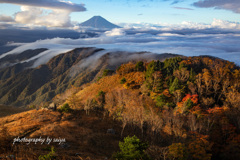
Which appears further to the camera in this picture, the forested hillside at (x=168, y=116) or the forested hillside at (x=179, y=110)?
the forested hillside at (x=179, y=110)

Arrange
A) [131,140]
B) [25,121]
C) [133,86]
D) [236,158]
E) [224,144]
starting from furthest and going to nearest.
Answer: [133,86], [25,121], [224,144], [236,158], [131,140]

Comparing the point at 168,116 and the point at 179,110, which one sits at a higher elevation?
the point at 168,116

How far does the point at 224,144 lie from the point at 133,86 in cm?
3299

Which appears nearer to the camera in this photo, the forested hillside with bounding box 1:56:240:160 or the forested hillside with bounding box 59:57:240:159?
the forested hillside with bounding box 1:56:240:160

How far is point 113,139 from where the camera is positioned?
3177 centimetres

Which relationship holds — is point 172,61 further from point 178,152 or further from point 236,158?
point 178,152

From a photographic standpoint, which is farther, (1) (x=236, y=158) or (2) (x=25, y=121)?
(2) (x=25, y=121)

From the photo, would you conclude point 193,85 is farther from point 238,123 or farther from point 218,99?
point 238,123

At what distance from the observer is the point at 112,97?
153ft

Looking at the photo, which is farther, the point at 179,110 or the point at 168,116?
the point at 179,110

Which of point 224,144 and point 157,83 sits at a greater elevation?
point 157,83

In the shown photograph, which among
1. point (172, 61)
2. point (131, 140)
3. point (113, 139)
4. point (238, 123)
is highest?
point (172, 61)

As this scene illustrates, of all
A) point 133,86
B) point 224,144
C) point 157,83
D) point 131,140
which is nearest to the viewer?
point 131,140

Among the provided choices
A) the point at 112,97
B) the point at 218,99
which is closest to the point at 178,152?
the point at 112,97
